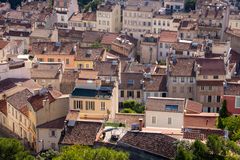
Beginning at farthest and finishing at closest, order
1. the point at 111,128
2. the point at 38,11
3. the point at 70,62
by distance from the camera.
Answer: the point at 38,11
the point at 70,62
the point at 111,128

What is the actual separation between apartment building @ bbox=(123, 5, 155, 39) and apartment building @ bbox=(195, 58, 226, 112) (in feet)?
119

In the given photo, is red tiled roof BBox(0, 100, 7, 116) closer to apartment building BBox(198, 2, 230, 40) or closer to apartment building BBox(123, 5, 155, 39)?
apartment building BBox(198, 2, 230, 40)

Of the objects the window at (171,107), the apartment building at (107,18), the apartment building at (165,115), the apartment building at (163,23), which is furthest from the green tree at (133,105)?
the apartment building at (107,18)

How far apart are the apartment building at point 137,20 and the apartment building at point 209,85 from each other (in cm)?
3632

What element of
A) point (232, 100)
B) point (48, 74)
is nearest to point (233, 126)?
point (232, 100)

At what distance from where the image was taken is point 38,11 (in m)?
110

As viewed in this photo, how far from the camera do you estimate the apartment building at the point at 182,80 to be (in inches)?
2810

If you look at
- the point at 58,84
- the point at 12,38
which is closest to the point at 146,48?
the point at 12,38

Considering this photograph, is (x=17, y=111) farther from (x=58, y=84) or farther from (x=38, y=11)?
(x=38, y=11)

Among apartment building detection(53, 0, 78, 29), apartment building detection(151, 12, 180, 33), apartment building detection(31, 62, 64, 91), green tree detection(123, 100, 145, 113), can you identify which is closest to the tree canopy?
green tree detection(123, 100, 145, 113)

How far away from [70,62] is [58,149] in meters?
29.4

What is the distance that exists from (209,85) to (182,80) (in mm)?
3583

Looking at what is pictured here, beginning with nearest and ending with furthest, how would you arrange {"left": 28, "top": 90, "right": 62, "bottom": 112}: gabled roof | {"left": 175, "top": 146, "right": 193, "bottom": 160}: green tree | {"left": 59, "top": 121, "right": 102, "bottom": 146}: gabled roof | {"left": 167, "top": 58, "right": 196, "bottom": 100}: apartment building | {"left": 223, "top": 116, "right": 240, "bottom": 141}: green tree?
{"left": 175, "top": 146, "right": 193, "bottom": 160}: green tree < {"left": 223, "top": 116, "right": 240, "bottom": 141}: green tree < {"left": 59, "top": 121, "right": 102, "bottom": 146}: gabled roof < {"left": 28, "top": 90, "right": 62, "bottom": 112}: gabled roof < {"left": 167, "top": 58, "right": 196, "bottom": 100}: apartment building

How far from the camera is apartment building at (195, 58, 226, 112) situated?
69.9m
